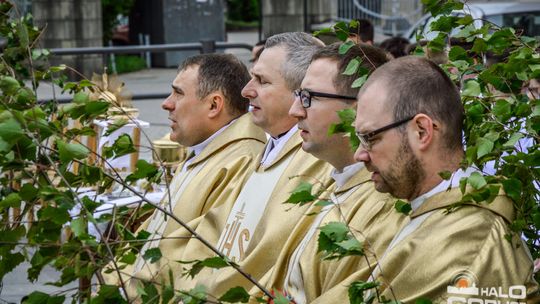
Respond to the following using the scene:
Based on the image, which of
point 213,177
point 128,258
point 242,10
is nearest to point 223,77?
point 213,177

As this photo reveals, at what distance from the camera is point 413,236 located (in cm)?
310

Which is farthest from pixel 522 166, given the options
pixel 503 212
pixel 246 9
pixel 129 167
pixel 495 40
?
pixel 246 9

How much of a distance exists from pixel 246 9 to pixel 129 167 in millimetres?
28281

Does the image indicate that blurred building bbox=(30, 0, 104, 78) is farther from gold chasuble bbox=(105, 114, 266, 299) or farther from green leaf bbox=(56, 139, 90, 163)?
green leaf bbox=(56, 139, 90, 163)

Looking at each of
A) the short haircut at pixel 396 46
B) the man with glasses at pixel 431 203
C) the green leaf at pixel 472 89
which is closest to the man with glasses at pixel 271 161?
the green leaf at pixel 472 89

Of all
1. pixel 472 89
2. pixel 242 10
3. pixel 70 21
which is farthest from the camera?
pixel 242 10

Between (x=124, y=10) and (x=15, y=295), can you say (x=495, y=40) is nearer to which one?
(x=15, y=295)

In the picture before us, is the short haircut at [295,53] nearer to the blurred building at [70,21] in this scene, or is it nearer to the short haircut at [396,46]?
the short haircut at [396,46]

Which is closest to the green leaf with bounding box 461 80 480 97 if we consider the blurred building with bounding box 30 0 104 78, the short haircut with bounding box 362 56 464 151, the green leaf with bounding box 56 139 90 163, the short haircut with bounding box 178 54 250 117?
the short haircut with bounding box 362 56 464 151

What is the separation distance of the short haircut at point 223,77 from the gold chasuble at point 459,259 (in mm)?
2269

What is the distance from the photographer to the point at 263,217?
444cm

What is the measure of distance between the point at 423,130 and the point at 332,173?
→ 0.96 m

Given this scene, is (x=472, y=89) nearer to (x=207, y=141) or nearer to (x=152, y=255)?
(x=152, y=255)

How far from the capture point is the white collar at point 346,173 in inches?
154
